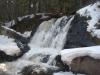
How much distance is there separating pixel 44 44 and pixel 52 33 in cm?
65

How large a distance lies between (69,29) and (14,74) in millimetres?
4309

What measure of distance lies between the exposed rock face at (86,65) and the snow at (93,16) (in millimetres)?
2888

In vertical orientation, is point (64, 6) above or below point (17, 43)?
above

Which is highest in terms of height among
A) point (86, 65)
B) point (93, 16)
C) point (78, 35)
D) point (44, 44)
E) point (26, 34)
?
point (93, 16)

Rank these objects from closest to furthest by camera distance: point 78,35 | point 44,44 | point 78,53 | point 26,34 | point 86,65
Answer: point 86,65 → point 78,53 → point 78,35 → point 44,44 → point 26,34

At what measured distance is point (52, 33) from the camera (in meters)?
14.1

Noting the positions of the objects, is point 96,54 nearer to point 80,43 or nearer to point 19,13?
point 80,43

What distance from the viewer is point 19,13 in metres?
20.3

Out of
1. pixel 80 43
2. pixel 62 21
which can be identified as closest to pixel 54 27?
pixel 62 21

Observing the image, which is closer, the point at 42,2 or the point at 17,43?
the point at 17,43

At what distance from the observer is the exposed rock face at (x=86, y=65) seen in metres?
8.01

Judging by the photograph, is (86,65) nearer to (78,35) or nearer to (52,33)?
(78,35)

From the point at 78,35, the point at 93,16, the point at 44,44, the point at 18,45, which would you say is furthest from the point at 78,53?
the point at 44,44

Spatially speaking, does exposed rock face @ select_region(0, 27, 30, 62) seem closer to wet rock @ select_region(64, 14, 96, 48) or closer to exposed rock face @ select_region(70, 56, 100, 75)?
wet rock @ select_region(64, 14, 96, 48)
